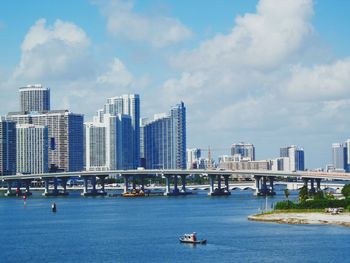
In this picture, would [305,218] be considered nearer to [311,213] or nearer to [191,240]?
[311,213]

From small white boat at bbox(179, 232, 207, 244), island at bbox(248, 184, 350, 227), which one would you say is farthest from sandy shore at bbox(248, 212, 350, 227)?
small white boat at bbox(179, 232, 207, 244)

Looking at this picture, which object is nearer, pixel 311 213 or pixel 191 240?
pixel 191 240

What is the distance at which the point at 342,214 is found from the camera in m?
98.9

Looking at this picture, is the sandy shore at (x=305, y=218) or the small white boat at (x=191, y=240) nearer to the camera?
the small white boat at (x=191, y=240)

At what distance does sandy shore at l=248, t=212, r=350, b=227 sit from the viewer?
9100 centimetres

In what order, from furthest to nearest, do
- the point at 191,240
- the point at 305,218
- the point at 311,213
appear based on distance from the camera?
the point at 311,213, the point at 305,218, the point at 191,240

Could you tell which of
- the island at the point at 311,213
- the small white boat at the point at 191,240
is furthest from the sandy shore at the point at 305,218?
the small white boat at the point at 191,240

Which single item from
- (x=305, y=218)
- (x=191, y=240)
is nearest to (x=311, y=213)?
(x=305, y=218)

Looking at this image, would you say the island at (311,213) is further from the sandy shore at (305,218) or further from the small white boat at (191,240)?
the small white boat at (191,240)

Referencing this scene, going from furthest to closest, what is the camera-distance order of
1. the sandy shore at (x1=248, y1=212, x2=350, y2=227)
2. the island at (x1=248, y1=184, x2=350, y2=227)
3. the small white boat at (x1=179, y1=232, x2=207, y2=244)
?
1. the island at (x1=248, y1=184, x2=350, y2=227)
2. the sandy shore at (x1=248, y1=212, x2=350, y2=227)
3. the small white boat at (x1=179, y1=232, x2=207, y2=244)

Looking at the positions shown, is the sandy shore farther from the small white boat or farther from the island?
the small white boat

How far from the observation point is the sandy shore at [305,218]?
91.0 m

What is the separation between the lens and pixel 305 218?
9512 cm

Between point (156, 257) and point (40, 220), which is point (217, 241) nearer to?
point (156, 257)
